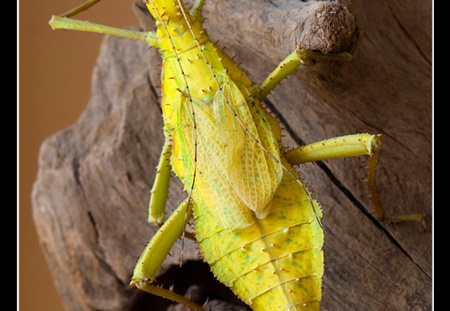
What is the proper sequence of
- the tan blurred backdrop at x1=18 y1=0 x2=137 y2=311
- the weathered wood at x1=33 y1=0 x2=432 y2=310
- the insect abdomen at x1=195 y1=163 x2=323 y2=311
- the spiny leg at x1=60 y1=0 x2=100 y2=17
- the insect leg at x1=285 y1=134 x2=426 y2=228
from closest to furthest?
1. the insect abdomen at x1=195 y1=163 x2=323 y2=311
2. the insect leg at x1=285 y1=134 x2=426 y2=228
3. the weathered wood at x1=33 y1=0 x2=432 y2=310
4. the spiny leg at x1=60 y1=0 x2=100 y2=17
5. the tan blurred backdrop at x1=18 y1=0 x2=137 y2=311

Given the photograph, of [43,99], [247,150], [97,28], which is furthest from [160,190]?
[43,99]

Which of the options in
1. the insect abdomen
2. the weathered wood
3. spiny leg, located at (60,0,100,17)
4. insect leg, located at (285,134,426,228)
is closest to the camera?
the insect abdomen

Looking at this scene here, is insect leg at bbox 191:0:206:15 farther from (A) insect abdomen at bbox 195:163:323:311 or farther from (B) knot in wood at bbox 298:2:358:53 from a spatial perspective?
(A) insect abdomen at bbox 195:163:323:311

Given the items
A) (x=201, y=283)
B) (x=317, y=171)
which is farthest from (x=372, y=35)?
(x=201, y=283)

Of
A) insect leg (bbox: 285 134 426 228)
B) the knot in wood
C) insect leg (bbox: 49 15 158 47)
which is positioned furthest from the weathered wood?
insect leg (bbox: 49 15 158 47)

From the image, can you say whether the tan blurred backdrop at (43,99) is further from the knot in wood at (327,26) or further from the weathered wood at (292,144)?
the knot in wood at (327,26)

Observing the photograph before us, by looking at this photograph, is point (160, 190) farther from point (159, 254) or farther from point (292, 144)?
point (292, 144)

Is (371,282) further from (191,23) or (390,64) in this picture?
(191,23)
